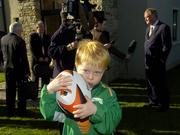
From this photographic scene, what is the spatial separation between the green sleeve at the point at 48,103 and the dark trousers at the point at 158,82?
5.32 m

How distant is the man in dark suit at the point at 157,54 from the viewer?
7641mm

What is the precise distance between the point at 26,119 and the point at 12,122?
30 centimetres

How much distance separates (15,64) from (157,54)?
2880 millimetres

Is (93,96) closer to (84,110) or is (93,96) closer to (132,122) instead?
(84,110)

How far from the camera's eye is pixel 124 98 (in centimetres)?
951

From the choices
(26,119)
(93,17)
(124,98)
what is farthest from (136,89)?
(93,17)

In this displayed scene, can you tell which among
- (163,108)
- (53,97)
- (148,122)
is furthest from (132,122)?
(53,97)

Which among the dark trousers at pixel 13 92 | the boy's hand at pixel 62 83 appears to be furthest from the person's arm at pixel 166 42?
the boy's hand at pixel 62 83

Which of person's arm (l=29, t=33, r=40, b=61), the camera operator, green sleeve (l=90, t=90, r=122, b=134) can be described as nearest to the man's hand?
the camera operator

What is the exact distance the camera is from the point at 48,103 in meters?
2.76

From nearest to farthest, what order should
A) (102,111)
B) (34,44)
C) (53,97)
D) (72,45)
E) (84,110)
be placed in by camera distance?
(84,110)
(102,111)
(53,97)
(72,45)
(34,44)

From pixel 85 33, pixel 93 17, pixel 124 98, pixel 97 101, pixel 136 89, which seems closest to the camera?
pixel 97 101

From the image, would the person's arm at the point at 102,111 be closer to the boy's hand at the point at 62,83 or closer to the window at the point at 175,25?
the boy's hand at the point at 62,83

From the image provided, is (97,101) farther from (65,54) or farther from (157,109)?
(157,109)
